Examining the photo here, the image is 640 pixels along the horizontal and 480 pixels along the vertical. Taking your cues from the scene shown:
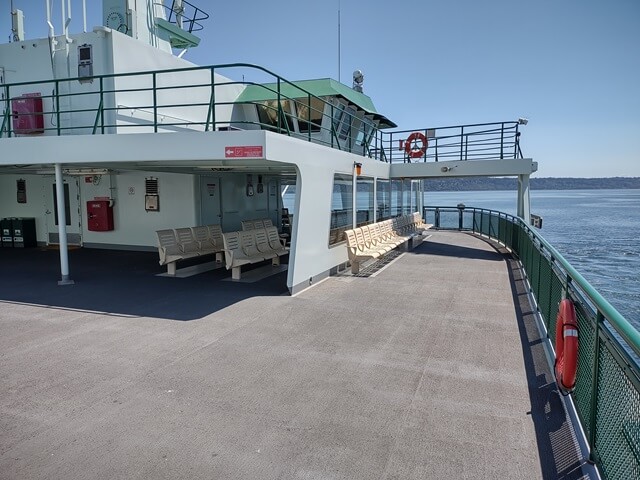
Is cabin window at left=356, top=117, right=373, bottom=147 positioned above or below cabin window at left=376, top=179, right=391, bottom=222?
above

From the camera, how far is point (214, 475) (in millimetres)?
3217

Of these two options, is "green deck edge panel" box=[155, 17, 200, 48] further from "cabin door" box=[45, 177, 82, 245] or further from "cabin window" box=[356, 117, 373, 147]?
"cabin window" box=[356, 117, 373, 147]

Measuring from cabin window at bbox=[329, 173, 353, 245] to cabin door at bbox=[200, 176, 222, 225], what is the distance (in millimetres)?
3871

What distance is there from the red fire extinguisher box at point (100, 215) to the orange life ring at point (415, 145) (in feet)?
32.2

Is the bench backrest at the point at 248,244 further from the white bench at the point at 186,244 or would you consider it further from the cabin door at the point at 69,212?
the cabin door at the point at 69,212

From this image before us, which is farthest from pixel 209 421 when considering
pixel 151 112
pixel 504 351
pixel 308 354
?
pixel 151 112

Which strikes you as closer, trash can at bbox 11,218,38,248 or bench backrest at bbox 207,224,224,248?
bench backrest at bbox 207,224,224,248

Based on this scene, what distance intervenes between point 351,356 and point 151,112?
860 centimetres

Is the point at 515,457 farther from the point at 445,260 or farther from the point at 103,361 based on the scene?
the point at 445,260

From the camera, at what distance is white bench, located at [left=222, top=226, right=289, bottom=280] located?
384 inches

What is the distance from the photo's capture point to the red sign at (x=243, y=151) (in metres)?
7.19

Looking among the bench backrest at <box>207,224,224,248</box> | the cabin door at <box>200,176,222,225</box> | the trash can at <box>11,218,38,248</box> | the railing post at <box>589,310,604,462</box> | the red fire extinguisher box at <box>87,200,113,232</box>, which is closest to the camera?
the railing post at <box>589,310,604,462</box>

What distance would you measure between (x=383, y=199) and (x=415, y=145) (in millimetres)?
3016

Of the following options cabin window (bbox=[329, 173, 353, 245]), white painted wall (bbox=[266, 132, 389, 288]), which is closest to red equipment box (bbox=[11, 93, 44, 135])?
white painted wall (bbox=[266, 132, 389, 288])
